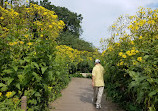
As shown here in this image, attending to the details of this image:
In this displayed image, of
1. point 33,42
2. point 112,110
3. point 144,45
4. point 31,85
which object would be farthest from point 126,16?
point 31,85

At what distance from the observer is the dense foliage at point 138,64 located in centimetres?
368

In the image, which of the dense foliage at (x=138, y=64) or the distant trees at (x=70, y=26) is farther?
the distant trees at (x=70, y=26)

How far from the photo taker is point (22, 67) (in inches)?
158

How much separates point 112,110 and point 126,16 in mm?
3305

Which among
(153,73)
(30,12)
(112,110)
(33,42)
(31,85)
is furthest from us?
(30,12)

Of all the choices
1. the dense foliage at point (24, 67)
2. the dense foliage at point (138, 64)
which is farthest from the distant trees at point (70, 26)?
the dense foliage at point (24, 67)

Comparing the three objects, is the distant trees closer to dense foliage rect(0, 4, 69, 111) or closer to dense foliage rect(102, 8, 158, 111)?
dense foliage rect(102, 8, 158, 111)

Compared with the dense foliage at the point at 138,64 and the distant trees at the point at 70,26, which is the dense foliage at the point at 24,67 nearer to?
the dense foliage at the point at 138,64

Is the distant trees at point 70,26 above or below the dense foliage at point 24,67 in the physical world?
above

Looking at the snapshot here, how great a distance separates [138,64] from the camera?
4121 mm

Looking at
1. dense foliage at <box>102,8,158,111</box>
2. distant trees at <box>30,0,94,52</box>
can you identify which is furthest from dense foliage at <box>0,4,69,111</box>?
distant trees at <box>30,0,94,52</box>

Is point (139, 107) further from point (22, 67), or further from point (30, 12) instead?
point (30, 12)

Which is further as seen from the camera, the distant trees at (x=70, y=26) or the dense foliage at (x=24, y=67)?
the distant trees at (x=70, y=26)

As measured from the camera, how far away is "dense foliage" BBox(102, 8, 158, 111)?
3682 mm
